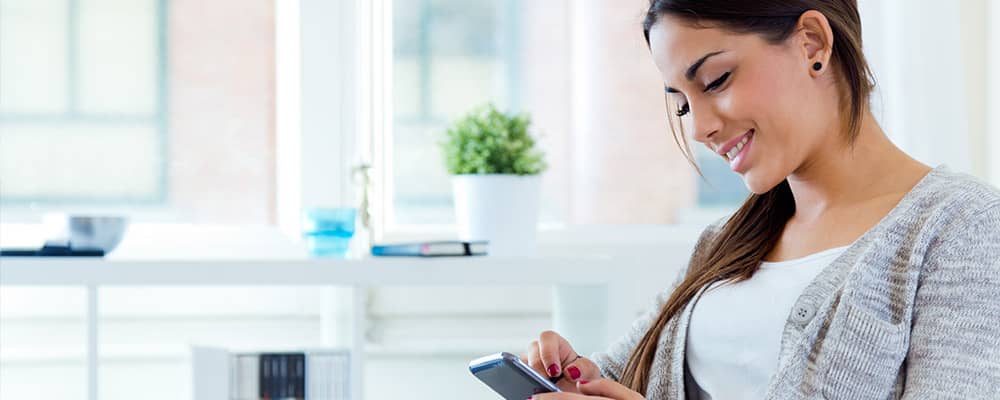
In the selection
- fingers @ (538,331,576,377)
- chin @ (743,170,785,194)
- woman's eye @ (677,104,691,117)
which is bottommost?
fingers @ (538,331,576,377)

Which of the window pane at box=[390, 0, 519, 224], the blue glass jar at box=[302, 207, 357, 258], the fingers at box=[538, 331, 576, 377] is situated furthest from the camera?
the window pane at box=[390, 0, 519, 224]

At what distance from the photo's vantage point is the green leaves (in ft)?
6.56

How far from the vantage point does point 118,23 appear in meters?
2.28

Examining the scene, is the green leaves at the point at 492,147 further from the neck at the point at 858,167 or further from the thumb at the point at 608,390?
the thumb at the point at 608,390

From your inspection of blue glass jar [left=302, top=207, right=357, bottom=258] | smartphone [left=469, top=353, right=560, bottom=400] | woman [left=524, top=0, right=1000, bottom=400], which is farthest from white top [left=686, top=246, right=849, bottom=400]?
blue glass jar [left=302, top=207, right=357, bottom=258]

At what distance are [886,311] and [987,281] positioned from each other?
4.1 inches

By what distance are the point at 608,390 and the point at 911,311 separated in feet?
1.06

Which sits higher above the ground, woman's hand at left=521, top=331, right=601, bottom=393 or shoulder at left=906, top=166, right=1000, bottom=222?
shoulder at left=906, top=166, right=1000, bottom=222

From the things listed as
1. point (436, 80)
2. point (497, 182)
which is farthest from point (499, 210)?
point (436, 80)

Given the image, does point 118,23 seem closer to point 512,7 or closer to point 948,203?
point 512,7

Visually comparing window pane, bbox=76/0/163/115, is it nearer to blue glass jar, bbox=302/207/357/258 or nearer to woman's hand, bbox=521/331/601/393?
blue glass jar, bbox=302/207/357/258

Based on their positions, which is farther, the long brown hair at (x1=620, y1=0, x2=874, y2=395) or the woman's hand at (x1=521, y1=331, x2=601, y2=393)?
the woman's hand at (x1=521, y1=331, x2=601, y2=393)

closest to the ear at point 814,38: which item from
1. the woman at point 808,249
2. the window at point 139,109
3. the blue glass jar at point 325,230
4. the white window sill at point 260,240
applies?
the woman at point 808,249

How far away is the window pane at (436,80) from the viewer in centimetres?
240
